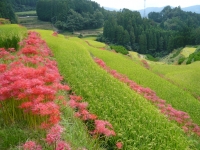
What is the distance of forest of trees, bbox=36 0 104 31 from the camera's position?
232 feet

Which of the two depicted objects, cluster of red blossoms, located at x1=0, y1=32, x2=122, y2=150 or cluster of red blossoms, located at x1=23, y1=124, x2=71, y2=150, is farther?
cluster of red blossoms, located at x1=0, y1=32, x2=122, y2=150

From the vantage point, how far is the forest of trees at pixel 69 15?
70.6 metres

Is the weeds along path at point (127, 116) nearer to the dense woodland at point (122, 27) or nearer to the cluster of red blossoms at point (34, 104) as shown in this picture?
the cluster of red blossoms at point (34, 104)

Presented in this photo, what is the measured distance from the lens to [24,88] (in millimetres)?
5027

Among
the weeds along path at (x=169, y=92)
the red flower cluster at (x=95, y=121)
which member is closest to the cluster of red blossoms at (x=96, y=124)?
the red flower cluster at (x=95, y=121)

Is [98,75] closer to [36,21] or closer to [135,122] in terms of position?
[135,122]

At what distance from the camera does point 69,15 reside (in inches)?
2881

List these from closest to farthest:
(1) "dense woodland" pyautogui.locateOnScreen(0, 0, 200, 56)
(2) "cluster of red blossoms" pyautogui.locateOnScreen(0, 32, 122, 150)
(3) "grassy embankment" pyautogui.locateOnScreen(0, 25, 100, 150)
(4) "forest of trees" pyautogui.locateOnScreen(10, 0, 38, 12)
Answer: (2) "cluster of red blossoms" pyautogui.locateOnScreen(0, 32, 122, 150) < (3) "grassy embankment" pyautogui.locateOnScreen(0, 25, 100, 150) < (1) "dense woodland" pyautogui.locateOnScreen(0, 0, 200, 56) < (4) "forest of trees" pyautogui.locateOnScreen(10, 0, 38, 12)

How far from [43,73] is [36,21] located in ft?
237

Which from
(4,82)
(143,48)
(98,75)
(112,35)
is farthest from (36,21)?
(4,82)

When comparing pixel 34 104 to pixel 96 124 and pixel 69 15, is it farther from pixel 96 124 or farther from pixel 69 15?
pixel 69 15

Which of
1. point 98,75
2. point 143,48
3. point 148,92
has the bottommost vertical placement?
point 143,48

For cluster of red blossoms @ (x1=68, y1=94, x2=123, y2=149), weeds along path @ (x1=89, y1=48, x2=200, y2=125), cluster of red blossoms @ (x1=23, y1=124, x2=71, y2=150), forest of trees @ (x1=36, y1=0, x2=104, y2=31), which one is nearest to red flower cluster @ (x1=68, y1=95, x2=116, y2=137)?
cluster of red blossoms @ (x1=68, y1=94, x2=123, y2=149)

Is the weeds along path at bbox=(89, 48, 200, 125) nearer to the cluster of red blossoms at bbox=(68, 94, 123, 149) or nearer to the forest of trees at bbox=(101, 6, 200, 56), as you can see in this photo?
the cluster of red blossoms at bbox=(68, 94, 123, 149)
